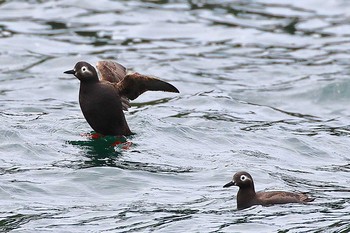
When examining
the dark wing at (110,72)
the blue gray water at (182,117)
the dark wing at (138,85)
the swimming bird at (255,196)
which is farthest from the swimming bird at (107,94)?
the swimming bird at (255,196)

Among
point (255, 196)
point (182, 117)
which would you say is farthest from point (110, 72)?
point (255, 196)

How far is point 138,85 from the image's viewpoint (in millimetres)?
13836

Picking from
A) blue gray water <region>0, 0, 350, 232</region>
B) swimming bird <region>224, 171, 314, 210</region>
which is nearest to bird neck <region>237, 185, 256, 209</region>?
swimming bird <region>224, 171, 314, 210</region>

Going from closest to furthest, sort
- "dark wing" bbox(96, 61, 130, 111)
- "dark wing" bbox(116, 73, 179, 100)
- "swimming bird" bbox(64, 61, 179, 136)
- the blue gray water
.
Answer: the blue gray water, "swimming bird" bbox(64, 61, 179, 136), "dark wing" bbox(116, 73, 179, 100), "dark wing" bbox(96, 61, 130, 111)

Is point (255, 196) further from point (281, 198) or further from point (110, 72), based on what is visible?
point (110, 72)

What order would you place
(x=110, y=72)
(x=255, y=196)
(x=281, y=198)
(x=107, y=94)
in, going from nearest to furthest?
(x=281, y=198) → (x=255, y=196) → (x=107, y=94) → (x=110, y=72)

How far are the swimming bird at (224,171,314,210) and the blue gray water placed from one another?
0.31 ft

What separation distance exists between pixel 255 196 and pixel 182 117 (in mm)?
5206

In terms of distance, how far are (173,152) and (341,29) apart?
1021 cm

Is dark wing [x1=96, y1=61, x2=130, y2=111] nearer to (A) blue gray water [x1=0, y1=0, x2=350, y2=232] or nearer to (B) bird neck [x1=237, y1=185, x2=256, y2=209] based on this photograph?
(A) blue gray water [x1=0, y1=0, x2=350, y2=232]

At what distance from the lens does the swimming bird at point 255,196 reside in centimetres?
1144

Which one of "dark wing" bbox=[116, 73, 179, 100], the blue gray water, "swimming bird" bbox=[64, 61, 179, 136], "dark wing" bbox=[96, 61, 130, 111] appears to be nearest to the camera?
the blue gray water

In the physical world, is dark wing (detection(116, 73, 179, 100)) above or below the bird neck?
above

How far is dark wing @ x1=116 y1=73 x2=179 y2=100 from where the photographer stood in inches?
536
